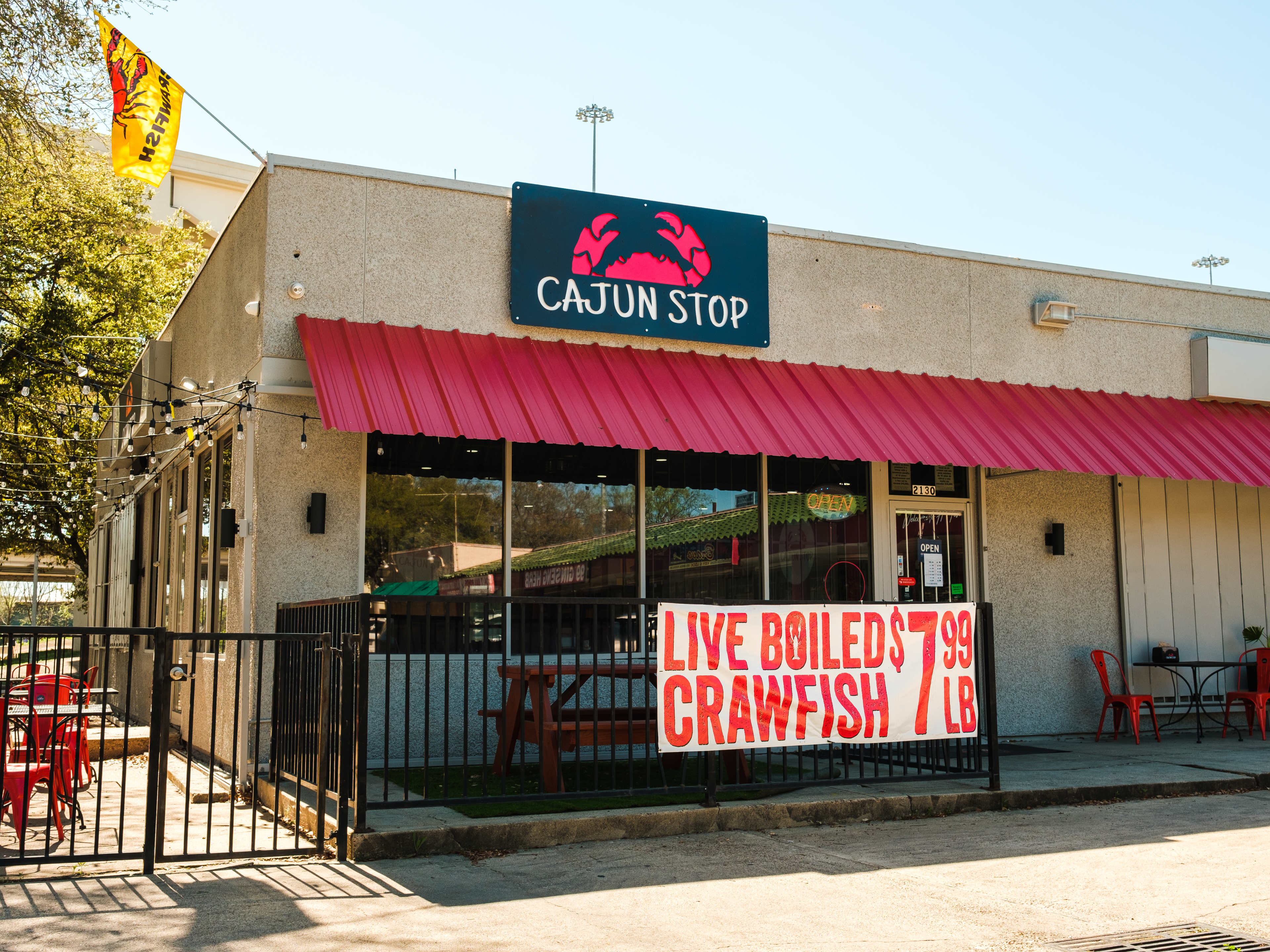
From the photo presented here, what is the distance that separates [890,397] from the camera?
11.0m

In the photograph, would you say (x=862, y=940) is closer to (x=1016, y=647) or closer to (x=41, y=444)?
(x=1016, y=647)

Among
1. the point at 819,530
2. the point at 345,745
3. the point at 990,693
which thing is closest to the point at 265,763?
the point at 345,745

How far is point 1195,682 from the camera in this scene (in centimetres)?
1234

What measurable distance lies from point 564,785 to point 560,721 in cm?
83

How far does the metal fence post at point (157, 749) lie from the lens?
6016 millimetres

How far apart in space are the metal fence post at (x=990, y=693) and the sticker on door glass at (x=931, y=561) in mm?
3587

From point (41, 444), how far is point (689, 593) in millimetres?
21782

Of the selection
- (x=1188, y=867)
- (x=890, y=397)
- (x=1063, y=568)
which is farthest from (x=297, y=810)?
(x=1063, y=568)

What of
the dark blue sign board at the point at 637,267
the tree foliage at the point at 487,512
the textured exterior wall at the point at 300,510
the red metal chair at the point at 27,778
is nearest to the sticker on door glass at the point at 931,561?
the tree foliage at the point at 487,512

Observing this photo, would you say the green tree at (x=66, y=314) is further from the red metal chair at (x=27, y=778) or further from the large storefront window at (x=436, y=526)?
the red metal chair at (x=27, y=778)

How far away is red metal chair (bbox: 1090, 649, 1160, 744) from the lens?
11266 mm

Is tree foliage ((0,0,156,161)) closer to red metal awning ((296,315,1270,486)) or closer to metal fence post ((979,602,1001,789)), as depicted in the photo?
red metal awning ((296,315,1270,486))

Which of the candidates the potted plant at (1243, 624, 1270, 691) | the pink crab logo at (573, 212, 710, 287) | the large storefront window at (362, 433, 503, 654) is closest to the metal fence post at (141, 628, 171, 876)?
the large storefront window at (362, 433, 503, 654)

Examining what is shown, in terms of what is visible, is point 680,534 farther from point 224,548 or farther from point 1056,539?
point 1056,539
